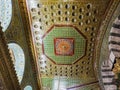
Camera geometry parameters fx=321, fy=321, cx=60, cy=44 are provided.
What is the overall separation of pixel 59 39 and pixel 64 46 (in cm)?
28

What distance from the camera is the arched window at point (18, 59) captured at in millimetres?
7279

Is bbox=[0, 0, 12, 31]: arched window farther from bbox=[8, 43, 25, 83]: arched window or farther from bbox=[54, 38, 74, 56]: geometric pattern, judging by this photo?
bbox=[54, 38, 74, 56]: geometric pattern

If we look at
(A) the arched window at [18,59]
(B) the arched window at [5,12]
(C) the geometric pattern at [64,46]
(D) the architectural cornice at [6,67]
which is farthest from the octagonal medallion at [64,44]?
(D) the architectural cornice at [6,67]

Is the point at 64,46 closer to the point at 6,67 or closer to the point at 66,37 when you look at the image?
the point at 66,37

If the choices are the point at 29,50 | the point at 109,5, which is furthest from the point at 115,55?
the point at 29,50

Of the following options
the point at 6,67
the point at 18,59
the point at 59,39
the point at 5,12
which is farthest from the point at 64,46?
the point at 6,67

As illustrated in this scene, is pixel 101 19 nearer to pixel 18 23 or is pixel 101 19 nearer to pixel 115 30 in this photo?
pixel 115 30

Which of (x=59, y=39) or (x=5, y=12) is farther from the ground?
(x=5, y=12)

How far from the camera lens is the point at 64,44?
8.17 meters

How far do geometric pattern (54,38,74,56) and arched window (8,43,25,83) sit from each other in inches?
38.8

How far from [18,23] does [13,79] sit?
1.37 metres

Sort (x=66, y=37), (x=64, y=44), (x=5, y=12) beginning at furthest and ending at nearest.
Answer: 1. (x=64, y=44)
2. (x=66, y=37)
3. (x=5, y=12)

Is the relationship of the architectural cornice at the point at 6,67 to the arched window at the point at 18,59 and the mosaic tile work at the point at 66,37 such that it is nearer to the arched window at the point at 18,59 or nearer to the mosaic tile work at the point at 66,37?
the arched window at the point at 18,59

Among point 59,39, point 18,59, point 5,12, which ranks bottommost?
point 18,59
